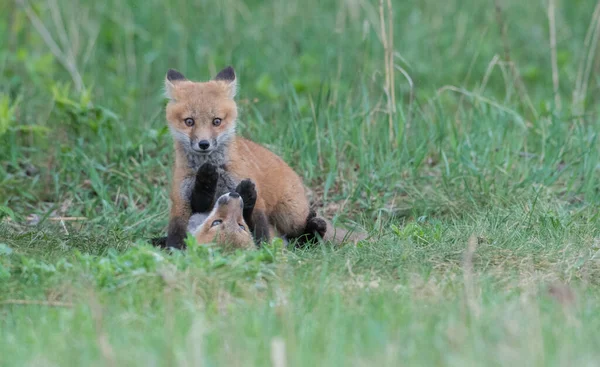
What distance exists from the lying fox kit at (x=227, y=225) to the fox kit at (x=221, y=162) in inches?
12.9

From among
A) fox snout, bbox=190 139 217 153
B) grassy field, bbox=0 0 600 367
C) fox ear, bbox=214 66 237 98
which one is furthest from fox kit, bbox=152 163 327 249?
fox ear, bbox=214 66 237 98

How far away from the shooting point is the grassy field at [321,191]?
3758 mm

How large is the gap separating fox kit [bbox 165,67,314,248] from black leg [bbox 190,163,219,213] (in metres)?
0.01

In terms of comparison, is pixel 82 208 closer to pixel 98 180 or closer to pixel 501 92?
pixel 98 180

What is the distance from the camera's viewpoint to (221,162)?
21.3ft

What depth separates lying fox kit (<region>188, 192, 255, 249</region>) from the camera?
5867 mm

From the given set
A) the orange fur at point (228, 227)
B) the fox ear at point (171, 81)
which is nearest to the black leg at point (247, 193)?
the orange fur at point (228, 227)

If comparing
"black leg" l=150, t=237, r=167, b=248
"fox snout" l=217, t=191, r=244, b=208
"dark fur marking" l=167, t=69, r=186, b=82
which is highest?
"dark fur marking" l=167, t=69, r=186, b=82

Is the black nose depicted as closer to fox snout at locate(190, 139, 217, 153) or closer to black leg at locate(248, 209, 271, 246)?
fox snout at locate(190, 139, 217, 153)

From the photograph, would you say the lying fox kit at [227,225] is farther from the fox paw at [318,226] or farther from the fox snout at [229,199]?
the fox paw at [318,226]

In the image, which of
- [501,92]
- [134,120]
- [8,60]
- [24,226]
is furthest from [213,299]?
[501,92]

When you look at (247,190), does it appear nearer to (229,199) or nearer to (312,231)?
(229,199)

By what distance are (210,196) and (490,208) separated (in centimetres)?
210

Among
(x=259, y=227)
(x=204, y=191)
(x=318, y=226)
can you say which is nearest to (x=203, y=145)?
(x=204, y=191)
